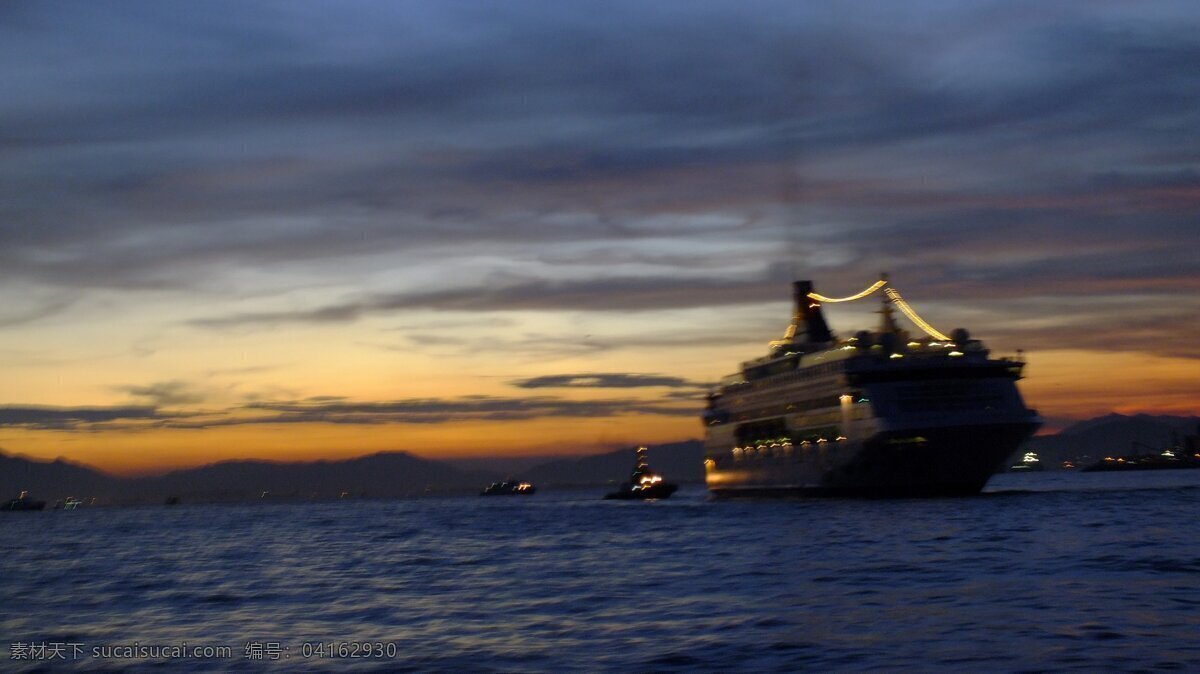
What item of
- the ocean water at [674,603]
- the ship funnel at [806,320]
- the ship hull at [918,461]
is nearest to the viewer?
the ocean water at [674,603]

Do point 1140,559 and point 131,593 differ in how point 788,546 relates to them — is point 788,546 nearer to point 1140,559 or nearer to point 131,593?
point 1140,559

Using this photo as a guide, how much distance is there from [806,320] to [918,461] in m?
46.1

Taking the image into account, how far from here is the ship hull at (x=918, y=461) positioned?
102 metres

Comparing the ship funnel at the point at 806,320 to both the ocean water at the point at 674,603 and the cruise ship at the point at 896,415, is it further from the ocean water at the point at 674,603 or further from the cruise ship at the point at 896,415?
the ocean water at the point at 674,603

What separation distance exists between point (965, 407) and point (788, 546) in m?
46.6

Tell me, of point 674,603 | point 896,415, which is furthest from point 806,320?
point 674,603

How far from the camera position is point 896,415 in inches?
4055

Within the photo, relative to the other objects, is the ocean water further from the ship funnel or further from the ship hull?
the ship funnel

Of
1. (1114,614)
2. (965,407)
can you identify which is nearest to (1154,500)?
(965,407)

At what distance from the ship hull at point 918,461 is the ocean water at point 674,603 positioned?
22.3 m

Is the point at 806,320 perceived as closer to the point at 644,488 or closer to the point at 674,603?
the point at 644,488

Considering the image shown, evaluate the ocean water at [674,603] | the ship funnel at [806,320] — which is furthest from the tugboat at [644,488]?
the ocean water at [674,603]

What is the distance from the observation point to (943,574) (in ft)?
146

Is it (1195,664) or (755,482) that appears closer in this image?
(1195,664)
